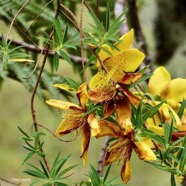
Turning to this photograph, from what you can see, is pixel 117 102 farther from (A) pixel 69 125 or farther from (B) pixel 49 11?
(B) pixel 49 11

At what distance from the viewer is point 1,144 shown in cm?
295

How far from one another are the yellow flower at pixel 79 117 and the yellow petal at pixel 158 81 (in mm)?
117

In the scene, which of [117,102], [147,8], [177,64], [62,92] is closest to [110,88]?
[117,102]

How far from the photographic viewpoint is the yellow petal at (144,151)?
0.56m

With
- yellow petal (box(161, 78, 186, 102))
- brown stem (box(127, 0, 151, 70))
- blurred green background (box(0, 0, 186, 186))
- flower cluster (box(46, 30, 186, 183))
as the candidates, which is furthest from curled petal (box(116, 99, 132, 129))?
blurred green background (box(0, 0, 186, 186))

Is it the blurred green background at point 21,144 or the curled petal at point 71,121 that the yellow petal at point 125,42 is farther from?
the blurred green background at point 21,144

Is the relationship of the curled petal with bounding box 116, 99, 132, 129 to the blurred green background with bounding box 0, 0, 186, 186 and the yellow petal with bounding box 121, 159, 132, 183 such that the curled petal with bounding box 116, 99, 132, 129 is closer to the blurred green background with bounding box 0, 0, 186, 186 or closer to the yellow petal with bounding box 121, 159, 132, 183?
the yellow petal with bounding box 121, 159, 132, 183

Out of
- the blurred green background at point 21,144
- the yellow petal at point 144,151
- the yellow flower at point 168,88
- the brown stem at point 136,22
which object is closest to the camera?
the yellow petal at point 144,151

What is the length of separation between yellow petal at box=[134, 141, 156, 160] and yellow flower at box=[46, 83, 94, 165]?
51 millimetres

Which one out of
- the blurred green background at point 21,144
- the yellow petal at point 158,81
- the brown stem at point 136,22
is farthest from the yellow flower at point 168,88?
the blurred green background at point 21,144

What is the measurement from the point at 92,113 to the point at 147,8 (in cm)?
118

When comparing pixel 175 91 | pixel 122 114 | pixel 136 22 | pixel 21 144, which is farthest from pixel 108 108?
pixel 21 144

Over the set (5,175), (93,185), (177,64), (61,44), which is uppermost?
(61,44)

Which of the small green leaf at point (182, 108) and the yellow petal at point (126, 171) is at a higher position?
the small green leaf at point (182, 108)
